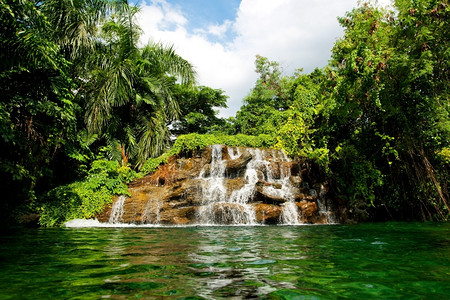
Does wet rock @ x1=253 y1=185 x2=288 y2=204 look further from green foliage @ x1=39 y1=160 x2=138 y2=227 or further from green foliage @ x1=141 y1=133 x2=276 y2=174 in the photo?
green foliage @ x1=39 y1=160 x2=138 y2=227

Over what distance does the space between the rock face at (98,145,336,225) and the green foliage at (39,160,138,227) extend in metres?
0.42

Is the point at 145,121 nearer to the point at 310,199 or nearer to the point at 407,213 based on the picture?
the point at 310,199

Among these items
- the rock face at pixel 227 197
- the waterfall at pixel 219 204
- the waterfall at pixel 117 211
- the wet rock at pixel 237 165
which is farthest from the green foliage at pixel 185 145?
the waterfall at pixel 117 211

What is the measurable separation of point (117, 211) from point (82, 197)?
1.45m

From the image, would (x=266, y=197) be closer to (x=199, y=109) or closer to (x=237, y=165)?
(x=237, y=165)

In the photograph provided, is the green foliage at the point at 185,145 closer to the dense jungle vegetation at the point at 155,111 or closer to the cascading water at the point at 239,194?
the dense jungle vegetation at the point at 155,111

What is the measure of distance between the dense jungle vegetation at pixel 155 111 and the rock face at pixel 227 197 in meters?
0.94

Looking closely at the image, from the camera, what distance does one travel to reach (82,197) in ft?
34.8

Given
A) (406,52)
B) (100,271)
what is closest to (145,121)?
(406,52)

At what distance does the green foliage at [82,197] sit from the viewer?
9742 millimetres

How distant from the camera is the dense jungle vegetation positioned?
7332mm

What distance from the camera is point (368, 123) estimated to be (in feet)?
39.3

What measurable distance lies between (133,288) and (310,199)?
998cm

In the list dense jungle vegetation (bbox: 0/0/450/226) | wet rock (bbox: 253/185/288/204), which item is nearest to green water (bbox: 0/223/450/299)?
dense jungle vegetation (bbox: 0/0/450/226)
